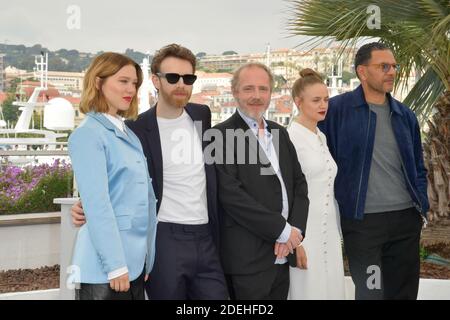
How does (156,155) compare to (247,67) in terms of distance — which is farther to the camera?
(247,67)

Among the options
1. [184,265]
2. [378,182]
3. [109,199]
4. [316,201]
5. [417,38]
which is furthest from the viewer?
[417,38]

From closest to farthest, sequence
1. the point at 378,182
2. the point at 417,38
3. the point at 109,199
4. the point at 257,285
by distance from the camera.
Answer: the point at 109,199 → the point at 257,285 → the point at 378,182 → the point at 417,38

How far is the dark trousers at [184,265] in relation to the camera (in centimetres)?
251

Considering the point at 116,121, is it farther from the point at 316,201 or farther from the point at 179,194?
the point at 316,201

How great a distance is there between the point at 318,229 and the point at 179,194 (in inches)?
32.1

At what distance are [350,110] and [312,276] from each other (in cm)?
93

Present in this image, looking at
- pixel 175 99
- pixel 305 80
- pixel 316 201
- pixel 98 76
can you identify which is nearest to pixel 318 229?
pixel 316 201

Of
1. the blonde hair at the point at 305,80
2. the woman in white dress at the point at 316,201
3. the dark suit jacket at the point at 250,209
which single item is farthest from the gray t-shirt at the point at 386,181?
the dark suit jacket at the point at 250,209

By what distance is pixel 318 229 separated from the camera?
3.00 metres

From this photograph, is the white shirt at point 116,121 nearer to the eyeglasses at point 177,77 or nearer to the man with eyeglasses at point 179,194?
the man with eyeglasses at point 179,194

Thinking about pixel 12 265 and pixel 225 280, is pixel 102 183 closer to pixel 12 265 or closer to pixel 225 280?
pixel 225 280

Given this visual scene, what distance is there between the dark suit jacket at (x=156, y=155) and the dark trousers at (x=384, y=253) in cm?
94

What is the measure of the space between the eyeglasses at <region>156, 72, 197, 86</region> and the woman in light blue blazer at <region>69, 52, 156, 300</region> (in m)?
0.24
